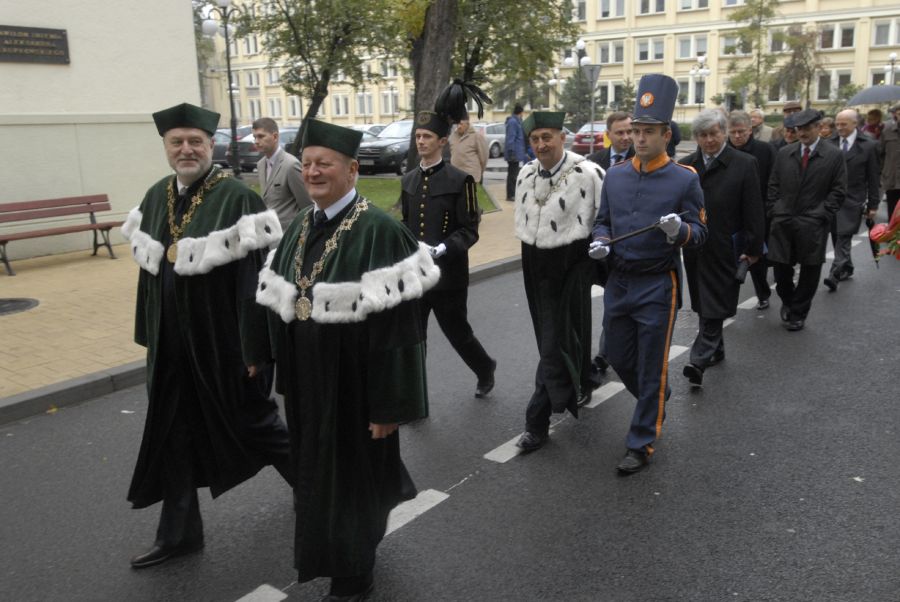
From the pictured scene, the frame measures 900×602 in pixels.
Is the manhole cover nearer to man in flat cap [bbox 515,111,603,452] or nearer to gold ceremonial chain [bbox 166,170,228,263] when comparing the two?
gold ceremonial chain [bbox 166,170,228,263]

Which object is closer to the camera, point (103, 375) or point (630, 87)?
point (103, 375)

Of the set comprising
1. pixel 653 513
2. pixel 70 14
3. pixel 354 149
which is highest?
pixel 70 14

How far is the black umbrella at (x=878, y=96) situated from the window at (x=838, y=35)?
169 feet

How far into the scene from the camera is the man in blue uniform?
4.61 metres

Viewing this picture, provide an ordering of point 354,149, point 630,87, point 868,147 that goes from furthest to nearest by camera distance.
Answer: point 630,87 → point 868,147 → point 354,149

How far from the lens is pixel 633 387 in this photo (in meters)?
4.86

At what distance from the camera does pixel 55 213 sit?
1103cm

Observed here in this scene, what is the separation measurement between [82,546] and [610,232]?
10.8 ft

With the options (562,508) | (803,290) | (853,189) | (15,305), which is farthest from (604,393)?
(15,305)

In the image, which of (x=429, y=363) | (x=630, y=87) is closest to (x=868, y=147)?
(x=429, y=363)

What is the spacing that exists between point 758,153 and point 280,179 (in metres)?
4.70

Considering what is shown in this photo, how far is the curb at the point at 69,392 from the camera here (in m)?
5.64

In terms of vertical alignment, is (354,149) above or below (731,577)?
above

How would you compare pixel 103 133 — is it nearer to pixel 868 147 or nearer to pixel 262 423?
pixel 262 423
